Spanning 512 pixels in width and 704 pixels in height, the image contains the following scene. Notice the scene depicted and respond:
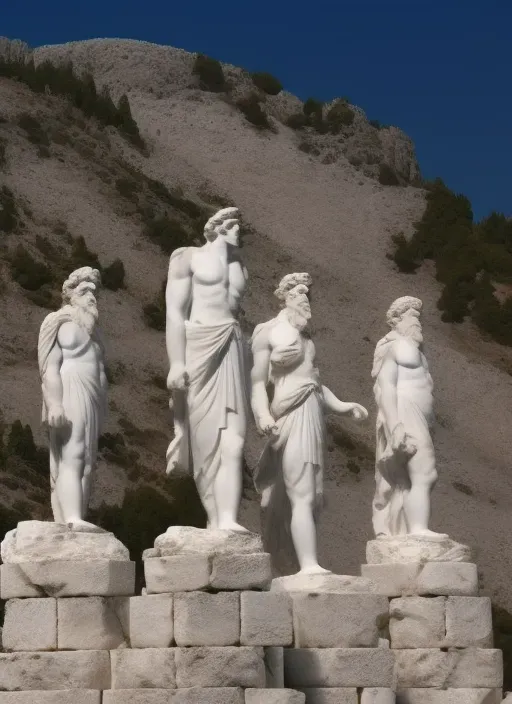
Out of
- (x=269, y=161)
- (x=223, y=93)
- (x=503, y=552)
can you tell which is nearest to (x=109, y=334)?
(x=503, y=552)

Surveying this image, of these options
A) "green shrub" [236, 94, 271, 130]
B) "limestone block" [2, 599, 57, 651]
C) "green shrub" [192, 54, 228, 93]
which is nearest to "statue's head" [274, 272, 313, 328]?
"limestone block" [2, 599, 57, 651]

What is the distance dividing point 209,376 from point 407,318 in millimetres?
3636

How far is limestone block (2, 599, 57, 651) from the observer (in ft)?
48.8

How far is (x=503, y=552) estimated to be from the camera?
39969 mm

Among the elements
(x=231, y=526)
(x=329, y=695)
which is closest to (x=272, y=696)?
(x=329, y=695)

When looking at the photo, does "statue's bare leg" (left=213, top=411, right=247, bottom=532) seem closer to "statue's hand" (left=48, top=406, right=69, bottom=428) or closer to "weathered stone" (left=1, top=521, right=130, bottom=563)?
"weathered stone" (left=1, top=521, right=130, bottom=563)

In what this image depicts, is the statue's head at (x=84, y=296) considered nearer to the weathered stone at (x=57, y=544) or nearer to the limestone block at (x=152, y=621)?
the weathered stone at (x=57, y=544)

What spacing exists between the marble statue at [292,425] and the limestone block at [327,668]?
957mm

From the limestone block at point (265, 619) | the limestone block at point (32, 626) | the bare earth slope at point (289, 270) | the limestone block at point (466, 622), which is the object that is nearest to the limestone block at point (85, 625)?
the limestone block at point (32, 626)

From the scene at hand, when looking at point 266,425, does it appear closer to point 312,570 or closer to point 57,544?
point 312,570

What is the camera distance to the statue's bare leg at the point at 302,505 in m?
16.5

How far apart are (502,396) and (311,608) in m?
33.2

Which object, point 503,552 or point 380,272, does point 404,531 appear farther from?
point 380,272

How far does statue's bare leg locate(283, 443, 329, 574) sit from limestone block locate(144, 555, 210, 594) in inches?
80.4
